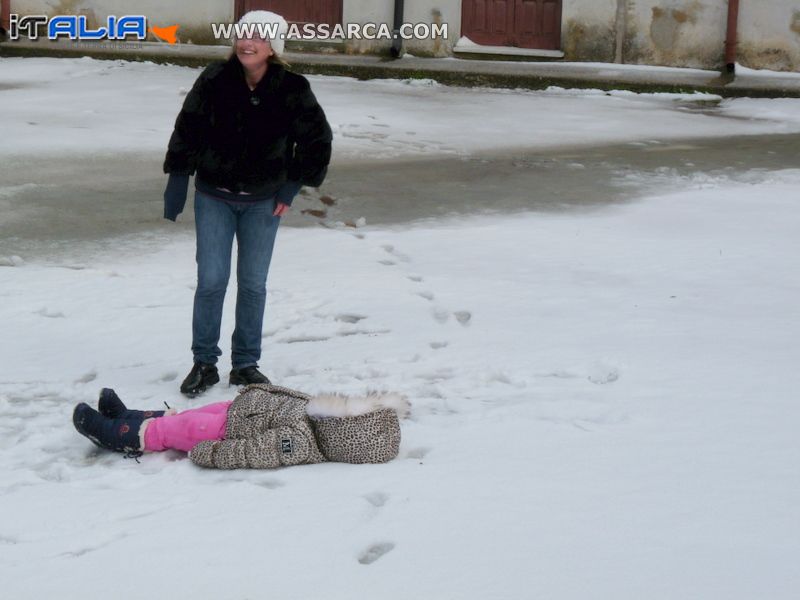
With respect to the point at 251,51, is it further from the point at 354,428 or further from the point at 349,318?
the point at 349,318

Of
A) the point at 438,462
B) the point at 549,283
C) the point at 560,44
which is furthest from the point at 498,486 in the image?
the point at 560,44

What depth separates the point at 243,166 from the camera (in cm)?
534

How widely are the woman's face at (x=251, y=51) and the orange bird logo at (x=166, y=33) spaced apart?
12.8m

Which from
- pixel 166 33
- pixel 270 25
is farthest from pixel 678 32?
pixel 270 25

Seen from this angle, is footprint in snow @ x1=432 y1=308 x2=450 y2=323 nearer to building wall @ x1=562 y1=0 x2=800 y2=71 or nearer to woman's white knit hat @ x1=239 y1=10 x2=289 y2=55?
woman's white knit hat @ x1=239 y1=10 x2=289 y2=55

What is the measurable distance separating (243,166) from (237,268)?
0.46 meters

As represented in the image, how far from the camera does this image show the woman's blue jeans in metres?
5.47

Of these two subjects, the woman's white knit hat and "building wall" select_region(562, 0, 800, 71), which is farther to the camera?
"building wall" select_region(562, 0, 800, 71)

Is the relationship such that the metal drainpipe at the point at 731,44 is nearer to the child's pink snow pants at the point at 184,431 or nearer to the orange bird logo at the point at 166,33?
the orange bird logo at the point at 166,33

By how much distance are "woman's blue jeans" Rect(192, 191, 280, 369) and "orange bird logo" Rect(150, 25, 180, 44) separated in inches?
496

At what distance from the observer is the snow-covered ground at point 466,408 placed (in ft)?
12.3

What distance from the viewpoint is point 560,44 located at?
1709 cm

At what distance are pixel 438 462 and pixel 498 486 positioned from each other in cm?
31

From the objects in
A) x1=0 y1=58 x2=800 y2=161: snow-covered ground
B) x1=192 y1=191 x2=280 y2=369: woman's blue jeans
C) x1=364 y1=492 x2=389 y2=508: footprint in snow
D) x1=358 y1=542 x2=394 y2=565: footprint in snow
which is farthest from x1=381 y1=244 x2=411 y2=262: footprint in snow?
x1=358 y1=542 x2=394 y2=565: footprint in snow
